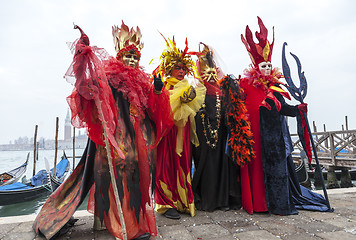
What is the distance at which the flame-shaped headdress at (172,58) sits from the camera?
12.0 ft

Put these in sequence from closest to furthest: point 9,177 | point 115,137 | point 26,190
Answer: point 115,137 → point 26,190 → point 9,177

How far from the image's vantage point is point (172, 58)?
366 centimetres

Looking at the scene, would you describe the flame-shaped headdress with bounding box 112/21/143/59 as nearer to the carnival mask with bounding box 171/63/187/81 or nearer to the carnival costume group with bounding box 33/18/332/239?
the carnival costume group with bounding box 33/18/332/239

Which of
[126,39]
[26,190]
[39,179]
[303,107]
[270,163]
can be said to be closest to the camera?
[126,39]

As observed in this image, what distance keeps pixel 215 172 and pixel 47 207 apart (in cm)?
231

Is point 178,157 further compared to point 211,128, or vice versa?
point 211,128

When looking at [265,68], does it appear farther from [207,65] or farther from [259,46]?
[207,65]

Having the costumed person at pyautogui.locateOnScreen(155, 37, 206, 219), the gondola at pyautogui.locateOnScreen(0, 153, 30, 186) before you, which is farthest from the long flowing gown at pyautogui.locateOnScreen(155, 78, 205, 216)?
the gondola at pyautogui.locateOnScreen(0, 153, 30, 186)

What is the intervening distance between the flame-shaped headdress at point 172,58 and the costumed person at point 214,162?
40 cm

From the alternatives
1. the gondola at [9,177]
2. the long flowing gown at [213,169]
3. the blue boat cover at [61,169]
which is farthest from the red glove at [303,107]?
the gondola at [9,177]

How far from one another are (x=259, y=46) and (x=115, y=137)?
8.69 ft

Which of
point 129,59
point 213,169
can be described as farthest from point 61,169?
point 129,59

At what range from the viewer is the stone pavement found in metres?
2.49

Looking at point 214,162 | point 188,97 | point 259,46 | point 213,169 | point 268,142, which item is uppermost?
point 259,46
